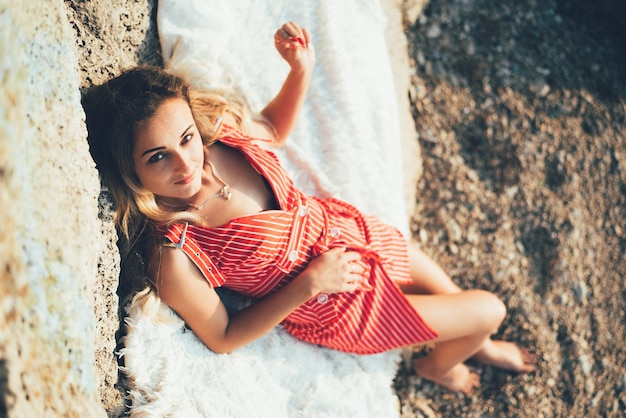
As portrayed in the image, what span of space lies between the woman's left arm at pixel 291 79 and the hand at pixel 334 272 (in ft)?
2.10

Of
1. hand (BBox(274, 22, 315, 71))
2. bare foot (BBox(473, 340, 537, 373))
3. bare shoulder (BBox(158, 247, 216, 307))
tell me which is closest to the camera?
bare shoulder (BBox(158, 247, 216, 307))

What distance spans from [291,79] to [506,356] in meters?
1.74

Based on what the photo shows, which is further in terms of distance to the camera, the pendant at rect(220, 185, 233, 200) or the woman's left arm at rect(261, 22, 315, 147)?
the woman's left arm at rect(261, 22, 315, 147)

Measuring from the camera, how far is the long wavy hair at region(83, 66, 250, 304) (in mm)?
1835

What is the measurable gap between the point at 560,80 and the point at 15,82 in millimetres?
2984

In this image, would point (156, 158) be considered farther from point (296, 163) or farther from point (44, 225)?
point (296, 163)

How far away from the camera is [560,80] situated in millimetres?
3260

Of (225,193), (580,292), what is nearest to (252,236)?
(225,193)

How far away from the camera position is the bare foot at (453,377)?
267 cm

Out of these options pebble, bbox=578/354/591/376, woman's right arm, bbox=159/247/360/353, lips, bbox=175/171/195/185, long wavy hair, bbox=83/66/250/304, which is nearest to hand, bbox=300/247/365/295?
woman's right arm, bbox=159/247/360/353

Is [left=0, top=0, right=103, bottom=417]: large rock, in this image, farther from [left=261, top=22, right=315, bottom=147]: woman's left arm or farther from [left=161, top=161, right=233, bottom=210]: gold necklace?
[left=261, top=22, right=315, bottom=147]: woman's left arm

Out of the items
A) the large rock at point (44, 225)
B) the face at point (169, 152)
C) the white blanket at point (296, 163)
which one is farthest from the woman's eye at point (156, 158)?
the white blanket at point (296, 163)

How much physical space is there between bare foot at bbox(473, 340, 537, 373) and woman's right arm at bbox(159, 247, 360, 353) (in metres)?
0.93

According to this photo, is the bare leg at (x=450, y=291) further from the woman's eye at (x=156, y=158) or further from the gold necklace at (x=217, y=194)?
the woman's eye at (x=156, y=158)
